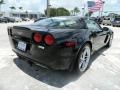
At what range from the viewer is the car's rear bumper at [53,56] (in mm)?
3098

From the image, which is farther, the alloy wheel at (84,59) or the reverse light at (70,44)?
the alloy wheel at (84,59)

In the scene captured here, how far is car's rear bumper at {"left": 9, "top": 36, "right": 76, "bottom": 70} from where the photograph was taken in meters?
3.10

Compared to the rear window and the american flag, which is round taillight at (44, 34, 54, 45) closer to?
the rear window

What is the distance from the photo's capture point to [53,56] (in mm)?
3109

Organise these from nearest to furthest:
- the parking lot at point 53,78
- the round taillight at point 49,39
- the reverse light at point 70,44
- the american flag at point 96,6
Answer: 1. the round taillight at point 49,39
2. the reverse light at point 70,44
3. the parking lot at point 53,78
4. the american flag at point 96,6

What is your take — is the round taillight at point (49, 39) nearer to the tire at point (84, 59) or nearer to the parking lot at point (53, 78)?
the parking lot at point (53, 78)

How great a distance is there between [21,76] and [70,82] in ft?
3.40

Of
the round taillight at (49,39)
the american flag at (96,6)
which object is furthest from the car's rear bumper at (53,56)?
the american flag at (96,6)

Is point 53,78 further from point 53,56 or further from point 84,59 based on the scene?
point 84,59

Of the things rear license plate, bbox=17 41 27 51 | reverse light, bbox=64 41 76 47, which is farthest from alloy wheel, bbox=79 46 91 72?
rear license plate, bbox=17 41 27 51

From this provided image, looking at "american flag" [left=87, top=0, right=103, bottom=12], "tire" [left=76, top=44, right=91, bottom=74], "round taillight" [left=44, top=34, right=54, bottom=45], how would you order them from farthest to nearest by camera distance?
"american flag" [left=87, top=0, right=103, bottom=12]
"tire" [left=76, top=44, right=91, bottom=74]
"round taillight" [left=44, top=34, right=54, bottom=45]

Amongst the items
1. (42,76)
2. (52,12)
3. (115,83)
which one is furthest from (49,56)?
(52,12)

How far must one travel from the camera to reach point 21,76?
3.61m

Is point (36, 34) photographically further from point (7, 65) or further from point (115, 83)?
point (115, 83)
